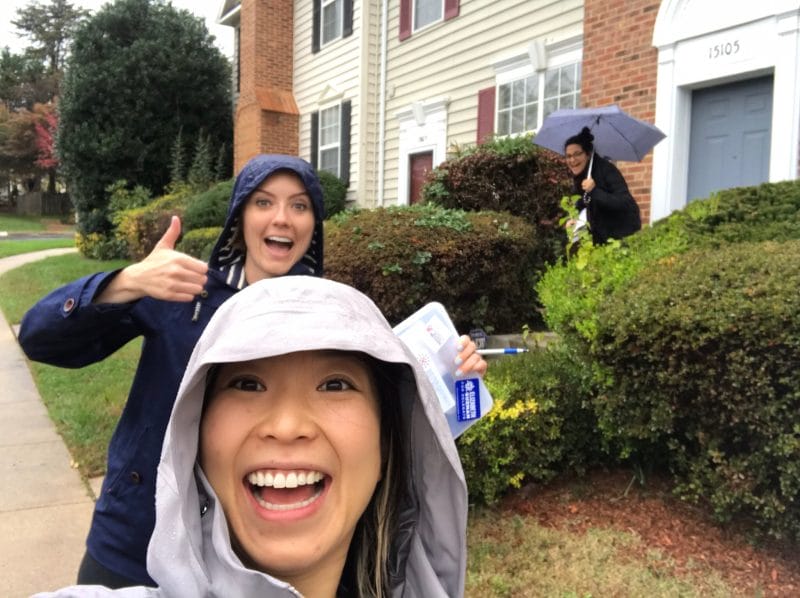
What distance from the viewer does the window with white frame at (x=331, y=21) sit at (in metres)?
13.8

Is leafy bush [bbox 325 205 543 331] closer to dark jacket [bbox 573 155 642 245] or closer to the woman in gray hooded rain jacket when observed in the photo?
dark jacket [bbox 573 155 642 245]

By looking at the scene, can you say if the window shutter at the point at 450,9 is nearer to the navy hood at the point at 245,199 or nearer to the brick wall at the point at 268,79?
the brick wall at the point at 268,79

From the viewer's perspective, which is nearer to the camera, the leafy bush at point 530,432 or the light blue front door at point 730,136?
the leafy bush at point 530,432

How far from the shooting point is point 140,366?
1946mm

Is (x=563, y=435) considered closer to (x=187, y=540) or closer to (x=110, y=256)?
(x=187, y=540)

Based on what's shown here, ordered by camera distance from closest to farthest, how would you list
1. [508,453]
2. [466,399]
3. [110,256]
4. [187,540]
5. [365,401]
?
[187,540], [365,401], [466,399], [508,453], [110,256]

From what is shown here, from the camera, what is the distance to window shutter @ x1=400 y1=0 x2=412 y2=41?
1191 centimetres

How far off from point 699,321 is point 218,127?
18131 mm

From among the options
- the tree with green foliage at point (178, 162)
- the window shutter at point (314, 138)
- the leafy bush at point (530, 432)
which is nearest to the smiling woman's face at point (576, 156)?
the leafy bush at point (530, 432)

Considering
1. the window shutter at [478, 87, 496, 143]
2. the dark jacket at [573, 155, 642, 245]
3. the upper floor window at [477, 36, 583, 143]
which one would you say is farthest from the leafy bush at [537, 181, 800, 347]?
the window shutter at [478, 87, 496, 143]

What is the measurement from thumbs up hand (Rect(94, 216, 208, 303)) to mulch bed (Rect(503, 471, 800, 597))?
2.50 m

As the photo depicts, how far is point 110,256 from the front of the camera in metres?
18.3

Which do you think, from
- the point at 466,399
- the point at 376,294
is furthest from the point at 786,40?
the point at 466,399

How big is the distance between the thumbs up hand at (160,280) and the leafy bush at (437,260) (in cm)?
408
